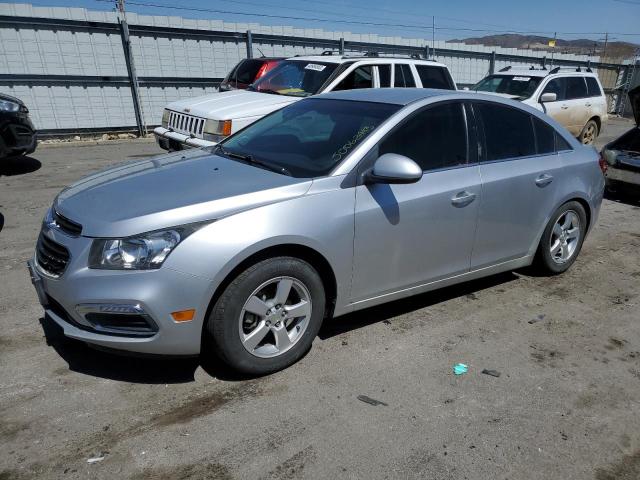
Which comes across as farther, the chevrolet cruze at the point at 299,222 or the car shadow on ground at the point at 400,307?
the car shadow on ground at the point at 400,307

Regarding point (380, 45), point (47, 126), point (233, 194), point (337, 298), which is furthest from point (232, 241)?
point (380, 45)

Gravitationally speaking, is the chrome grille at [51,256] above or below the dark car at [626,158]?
above

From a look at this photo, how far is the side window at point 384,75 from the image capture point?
8.58 m

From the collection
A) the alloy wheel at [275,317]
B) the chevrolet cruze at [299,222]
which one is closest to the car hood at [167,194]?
the chevrolet cruze at [299,222]

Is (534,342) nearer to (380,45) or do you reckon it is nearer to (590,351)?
(590,351)

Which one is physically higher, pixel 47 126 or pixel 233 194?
pixel 233 194

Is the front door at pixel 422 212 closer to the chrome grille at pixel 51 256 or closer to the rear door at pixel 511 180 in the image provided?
the rear door at pixel 511 180

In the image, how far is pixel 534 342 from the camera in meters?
3.85

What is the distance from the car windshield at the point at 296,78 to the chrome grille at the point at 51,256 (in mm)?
5562

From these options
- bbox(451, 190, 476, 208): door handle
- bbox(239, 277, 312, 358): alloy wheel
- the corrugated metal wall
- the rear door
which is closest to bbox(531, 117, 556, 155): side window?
the rear door

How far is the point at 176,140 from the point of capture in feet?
24.9

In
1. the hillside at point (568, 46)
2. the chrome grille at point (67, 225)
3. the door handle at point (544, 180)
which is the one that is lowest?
the hillside at point (568, 46)

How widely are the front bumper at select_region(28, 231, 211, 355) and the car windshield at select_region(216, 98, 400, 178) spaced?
1.06 m

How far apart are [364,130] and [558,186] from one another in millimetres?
2008
